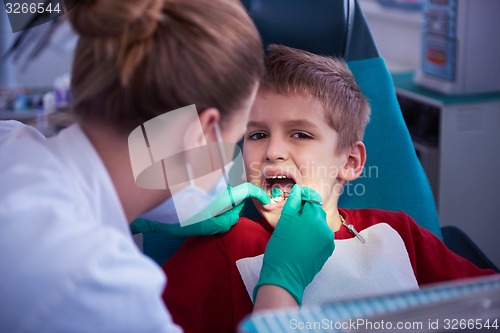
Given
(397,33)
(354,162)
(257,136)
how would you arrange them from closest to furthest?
(257,136)
(354,162)
(397,33)

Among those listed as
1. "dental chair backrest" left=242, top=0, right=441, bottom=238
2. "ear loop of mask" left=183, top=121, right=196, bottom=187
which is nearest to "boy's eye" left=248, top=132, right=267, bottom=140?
"dental chair backrest" left=242, top=0, right=441, bottom=238

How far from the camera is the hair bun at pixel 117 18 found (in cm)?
83

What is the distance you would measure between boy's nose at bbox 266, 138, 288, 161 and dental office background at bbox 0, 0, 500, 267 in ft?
3.60

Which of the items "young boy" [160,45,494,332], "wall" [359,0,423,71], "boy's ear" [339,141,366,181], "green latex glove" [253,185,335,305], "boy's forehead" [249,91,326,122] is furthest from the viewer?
"wall" [359,0,423,71]

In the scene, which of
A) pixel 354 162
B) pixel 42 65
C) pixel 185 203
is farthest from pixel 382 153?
pixel 42 65

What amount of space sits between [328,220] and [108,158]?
623mm

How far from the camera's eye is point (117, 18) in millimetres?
826

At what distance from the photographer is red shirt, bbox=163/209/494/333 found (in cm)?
122

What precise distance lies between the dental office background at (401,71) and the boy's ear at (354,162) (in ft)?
2.79

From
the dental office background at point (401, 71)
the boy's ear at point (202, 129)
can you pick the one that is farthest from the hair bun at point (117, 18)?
the dental office background at point (401, 71)

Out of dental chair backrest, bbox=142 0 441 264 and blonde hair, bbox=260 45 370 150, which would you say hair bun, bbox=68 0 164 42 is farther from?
dental chair backrest, bbox=142 0 441 264

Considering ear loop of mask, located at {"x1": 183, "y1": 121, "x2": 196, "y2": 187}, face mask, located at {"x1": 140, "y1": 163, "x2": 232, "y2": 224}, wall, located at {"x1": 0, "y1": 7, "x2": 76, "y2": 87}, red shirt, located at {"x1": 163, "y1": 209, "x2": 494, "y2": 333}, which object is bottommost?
wall, located at {"x1": 0, "y1": 7, "x2": 76, "y2": 87}

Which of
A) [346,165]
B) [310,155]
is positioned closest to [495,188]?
[346,165]

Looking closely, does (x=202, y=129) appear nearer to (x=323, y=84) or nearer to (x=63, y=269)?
(x=63, y=269)
